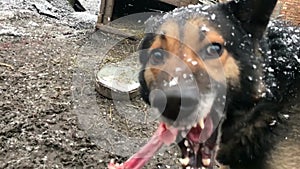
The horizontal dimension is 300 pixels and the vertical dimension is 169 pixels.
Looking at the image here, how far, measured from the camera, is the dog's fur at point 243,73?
2.57m

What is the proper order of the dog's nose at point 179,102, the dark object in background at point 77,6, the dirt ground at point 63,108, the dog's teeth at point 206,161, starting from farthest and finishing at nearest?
1. the dark object in background at point 77,6
2. the dirt ground at point 63,108
3. the dog's teeth at point 206,161
4. the dog's nose at point 179,102

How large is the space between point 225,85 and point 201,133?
294mm

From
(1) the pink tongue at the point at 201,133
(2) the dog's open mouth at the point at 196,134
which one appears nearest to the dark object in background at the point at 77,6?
(2) the dog's open mouth at the point at 196,134

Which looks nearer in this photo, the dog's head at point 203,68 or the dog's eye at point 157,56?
the dog's head at point 203,68

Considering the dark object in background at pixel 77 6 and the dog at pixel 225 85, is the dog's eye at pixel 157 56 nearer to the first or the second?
the dog at pixel 225 85

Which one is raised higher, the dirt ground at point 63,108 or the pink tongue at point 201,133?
the pink tongue at point 201,133

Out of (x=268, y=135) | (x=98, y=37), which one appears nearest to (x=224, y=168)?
(x=268, y=135)

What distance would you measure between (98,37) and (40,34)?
0.94 metres

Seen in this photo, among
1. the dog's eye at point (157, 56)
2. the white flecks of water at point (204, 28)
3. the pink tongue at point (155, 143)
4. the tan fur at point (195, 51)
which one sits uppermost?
the white flecks of water at point (204, 28)

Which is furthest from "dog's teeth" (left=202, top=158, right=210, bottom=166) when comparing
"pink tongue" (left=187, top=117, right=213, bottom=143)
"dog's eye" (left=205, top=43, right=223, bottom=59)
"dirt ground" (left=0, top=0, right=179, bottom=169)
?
"dirt ground" (left=0, top=0, right=179, bottom=169)

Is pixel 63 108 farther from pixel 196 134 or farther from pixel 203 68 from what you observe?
pixel 203 68

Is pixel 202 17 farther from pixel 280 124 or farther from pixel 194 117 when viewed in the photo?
pixel 280 124

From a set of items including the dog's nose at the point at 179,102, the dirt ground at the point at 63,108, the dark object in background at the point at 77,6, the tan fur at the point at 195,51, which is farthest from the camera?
the dark object in background at the point at 77,6

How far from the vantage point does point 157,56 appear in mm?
2705
